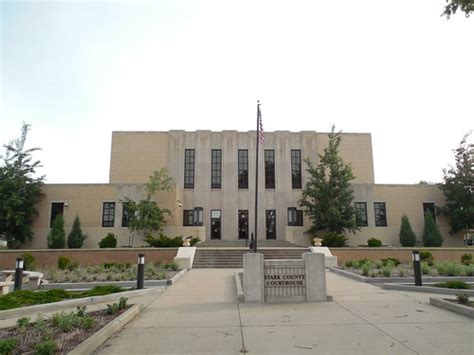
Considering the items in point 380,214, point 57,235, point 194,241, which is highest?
point 380,214

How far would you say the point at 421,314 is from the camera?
8.12 m

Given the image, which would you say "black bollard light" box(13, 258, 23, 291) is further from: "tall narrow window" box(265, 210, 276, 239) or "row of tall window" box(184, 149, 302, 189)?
"tall narrow window" box(265, 210, 276, 239)

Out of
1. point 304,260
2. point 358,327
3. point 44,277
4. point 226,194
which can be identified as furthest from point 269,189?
point 358,327

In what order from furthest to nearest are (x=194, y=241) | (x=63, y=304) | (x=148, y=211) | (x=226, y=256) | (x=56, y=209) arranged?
1. (x=56, y=209)
2. (x=148, y=211)
3. (x=194, y=241)
4. (x=226, y=256)
5. (x=63, y=304)

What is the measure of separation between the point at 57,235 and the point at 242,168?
17.6 meters

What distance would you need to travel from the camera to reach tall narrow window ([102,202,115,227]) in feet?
102

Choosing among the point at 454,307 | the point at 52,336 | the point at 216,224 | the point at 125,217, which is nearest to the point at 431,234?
the point at 216,224

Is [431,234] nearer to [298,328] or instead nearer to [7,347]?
[298,328]

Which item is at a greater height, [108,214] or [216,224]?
[108,214]

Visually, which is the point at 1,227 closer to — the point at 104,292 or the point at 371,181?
the point at 104,292

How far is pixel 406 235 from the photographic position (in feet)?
100

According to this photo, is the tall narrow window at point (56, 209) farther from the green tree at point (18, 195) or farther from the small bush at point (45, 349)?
the small bush at point (45, 349)

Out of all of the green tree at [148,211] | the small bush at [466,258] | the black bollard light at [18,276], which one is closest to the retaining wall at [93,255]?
the green tree at [148,211]

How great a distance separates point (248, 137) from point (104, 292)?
27.2 m
